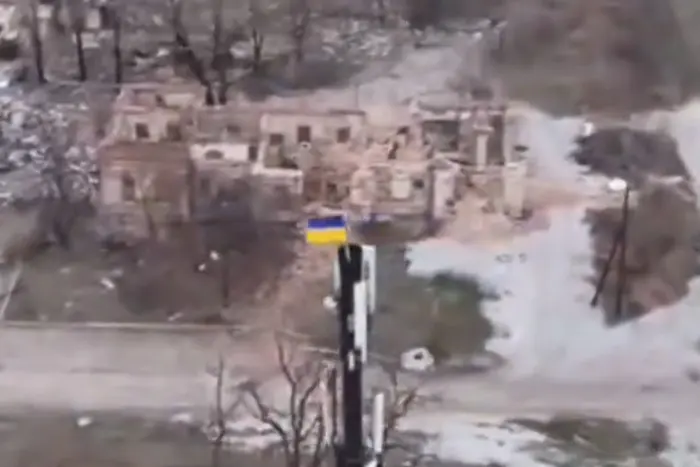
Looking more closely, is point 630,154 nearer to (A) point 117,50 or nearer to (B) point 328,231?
(B) point 328,231

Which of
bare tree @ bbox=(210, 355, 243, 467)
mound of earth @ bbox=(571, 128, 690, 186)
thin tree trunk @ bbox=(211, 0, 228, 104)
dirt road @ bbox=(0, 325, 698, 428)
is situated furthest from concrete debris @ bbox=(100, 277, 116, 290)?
mound of earth @ bbox=(571, 128, 690, 186)

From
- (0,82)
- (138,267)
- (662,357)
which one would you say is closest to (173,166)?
(138,267)

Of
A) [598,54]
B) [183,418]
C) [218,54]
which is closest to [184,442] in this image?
[183,418]

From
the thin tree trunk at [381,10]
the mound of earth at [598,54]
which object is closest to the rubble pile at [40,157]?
the thin tree trunk at [381,10]

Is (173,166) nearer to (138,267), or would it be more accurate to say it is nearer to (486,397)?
(138,267)

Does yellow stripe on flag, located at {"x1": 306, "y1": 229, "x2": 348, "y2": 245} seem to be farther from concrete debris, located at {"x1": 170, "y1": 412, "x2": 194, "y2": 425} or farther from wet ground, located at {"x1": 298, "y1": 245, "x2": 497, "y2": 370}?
concrete debris, located at {"x1": 170, "y1": 412, "x2": 194, "y2": 425}

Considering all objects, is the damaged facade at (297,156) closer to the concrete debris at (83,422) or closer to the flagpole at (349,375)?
the flagpole at (349,375)
